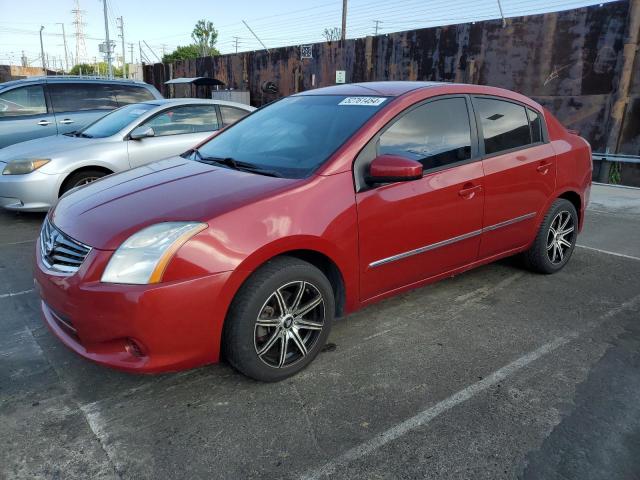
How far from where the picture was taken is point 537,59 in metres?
9.34

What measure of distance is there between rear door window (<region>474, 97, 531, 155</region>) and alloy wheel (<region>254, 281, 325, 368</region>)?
181 cm

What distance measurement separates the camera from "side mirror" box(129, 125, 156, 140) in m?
6.03

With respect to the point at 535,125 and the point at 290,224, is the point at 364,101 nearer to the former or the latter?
the point at 290,224

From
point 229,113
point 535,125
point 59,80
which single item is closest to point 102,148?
point 229,113

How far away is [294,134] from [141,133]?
11.5 feet

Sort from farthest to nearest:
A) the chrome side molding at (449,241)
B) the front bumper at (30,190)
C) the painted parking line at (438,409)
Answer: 1. the front bumper at (30,190)
2. the chrome side molding at (449,241)
3. the painted parking line at (438,409)

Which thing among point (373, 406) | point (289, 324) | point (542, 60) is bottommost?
point (373, 406)

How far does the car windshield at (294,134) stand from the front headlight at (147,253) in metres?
0.77

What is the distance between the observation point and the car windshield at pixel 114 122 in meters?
6.36

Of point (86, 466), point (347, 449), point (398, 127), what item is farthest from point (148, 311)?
point (398, 127)

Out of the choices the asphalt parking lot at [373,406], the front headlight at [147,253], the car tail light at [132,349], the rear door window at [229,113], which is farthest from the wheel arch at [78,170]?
the car tail light at [132,349]

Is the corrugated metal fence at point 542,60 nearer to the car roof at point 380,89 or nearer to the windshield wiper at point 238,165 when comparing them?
the car roof at point 380,89

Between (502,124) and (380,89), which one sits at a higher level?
(380,89)

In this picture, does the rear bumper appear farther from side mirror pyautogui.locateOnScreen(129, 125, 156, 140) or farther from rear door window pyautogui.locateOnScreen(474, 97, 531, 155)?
rear door window pyautogui.locateOnScreen(474, 97, 531, 155)
